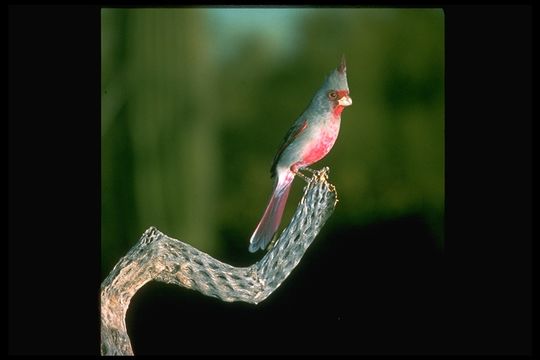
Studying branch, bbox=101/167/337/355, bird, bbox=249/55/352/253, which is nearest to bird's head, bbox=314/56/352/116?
bird, bbox=249/55/352/253

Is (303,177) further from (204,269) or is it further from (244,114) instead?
(204,269)

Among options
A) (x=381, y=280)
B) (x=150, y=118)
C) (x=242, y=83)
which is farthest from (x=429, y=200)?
(x=150, y=118)

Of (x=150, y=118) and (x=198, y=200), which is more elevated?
(x=150, y=118)

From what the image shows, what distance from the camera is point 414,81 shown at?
514 cm

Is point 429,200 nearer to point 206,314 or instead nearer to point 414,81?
point 414,81

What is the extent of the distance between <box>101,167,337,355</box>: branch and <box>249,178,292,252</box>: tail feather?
0.07 meters

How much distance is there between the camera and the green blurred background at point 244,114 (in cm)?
497

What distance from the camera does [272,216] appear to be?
5121mm

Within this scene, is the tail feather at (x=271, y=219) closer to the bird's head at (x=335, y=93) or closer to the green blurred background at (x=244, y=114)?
the green blurred background at (x=244, y=114)

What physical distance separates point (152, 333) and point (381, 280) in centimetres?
124

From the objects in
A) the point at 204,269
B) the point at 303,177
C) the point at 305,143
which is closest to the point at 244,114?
the point at 305,143


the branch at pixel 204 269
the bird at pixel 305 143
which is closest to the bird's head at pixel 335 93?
the bird at pixel 305 143

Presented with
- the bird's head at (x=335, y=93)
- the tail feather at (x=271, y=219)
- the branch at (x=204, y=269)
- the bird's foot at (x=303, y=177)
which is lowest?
the branch at (x=204, y=269)

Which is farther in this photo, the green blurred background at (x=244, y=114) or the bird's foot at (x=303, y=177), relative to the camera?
the bird's foot at (x=303, y=177)
